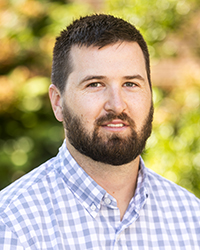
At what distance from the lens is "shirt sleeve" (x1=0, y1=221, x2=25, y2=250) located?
153 centimetres

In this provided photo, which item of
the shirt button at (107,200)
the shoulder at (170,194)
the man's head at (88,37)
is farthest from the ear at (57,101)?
the shoulder at (170,194)

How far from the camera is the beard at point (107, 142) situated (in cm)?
184

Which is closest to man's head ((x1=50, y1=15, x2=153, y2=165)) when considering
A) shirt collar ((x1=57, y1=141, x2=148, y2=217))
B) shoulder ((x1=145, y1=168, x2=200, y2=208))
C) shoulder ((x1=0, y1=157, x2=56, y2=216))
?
shirt collar ((x1=57, y1=141, x2=148, y2=217))

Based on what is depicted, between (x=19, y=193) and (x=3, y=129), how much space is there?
345 centimetres

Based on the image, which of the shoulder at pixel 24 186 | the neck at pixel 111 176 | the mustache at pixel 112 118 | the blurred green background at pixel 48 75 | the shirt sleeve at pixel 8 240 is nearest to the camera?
the shirt sleeve at pixel 8 240

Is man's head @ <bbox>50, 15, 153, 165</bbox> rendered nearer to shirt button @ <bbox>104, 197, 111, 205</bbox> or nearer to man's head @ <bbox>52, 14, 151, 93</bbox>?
man's head @ <bbox>52, 14, 151, 93</bbox>

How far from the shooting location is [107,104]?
1812mm

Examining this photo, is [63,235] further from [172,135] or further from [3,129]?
[3,129]

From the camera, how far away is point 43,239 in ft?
5.34

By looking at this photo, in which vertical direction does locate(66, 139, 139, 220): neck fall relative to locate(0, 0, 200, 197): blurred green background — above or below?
below

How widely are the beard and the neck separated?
58 mm

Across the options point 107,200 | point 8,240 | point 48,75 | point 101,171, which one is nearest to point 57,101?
point 101,171

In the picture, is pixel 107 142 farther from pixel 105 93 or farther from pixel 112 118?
pixel 105 93

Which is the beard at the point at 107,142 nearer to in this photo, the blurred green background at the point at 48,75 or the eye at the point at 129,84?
the eye at the point at 129,84
